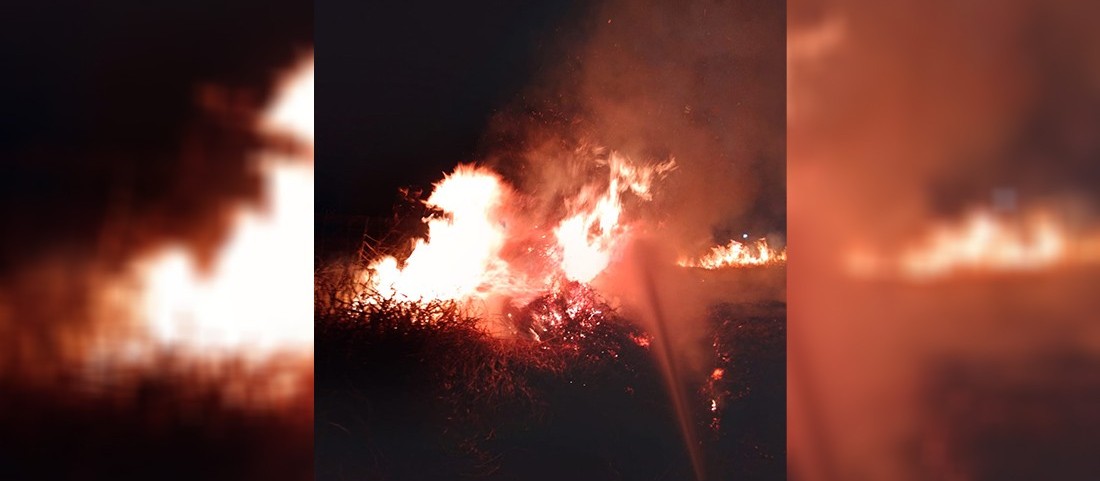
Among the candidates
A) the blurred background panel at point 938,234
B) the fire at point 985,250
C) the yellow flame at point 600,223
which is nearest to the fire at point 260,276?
the yellow flame at point 600,223

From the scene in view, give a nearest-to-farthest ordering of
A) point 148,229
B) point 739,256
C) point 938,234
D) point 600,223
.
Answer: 1. point 148,229
2. point 600,223
3. point 739,256
4. point 938,234

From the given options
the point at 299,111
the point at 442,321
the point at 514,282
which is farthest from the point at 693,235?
the point at 299,111

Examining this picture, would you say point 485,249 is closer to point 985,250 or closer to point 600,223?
point 600,223

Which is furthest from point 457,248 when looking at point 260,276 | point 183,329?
point 183,329

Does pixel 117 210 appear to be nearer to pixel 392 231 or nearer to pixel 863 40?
pixel 392 231

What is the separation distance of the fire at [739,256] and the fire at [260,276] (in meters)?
1.12

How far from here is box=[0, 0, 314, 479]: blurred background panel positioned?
235 centimetres

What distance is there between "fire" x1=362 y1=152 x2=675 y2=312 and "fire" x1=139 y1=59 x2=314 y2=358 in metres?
0.22

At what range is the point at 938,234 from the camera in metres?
2.95

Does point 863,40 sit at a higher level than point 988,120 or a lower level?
higher

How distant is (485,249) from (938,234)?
5.28ft

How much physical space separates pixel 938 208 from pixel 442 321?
1.75 meters

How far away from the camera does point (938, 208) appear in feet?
9.64

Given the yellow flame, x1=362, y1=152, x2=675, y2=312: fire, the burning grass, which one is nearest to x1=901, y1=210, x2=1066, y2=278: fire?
the burning grass
